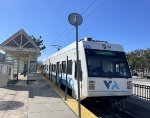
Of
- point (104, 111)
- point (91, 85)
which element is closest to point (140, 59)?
point (104, 111)

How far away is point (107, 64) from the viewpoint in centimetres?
1130

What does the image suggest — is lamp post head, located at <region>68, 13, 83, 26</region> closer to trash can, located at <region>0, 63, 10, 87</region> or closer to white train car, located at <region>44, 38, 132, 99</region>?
white train car, located at <region>44, 38, 132, 99</region>

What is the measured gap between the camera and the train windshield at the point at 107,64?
10938 mm

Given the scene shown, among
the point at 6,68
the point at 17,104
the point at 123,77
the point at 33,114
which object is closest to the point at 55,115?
the point at 33,114

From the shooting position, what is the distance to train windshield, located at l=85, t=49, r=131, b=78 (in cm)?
1094

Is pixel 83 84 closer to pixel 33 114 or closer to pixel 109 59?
pixel 109 59

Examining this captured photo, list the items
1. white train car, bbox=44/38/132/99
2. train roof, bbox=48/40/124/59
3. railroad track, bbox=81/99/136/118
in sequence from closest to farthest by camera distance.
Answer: white train car, bbox=44/38/132/99
railroad track, bbox=81/99/136/118
train roof, bbox=48/40/124/59

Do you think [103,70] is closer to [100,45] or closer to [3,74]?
[100,45]

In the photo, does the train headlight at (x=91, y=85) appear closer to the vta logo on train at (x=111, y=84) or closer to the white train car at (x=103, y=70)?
the white train car at (x=103, y=70)

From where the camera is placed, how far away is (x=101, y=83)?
1071cm

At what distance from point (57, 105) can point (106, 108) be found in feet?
10.9

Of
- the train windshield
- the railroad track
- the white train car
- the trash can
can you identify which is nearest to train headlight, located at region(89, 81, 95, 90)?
the white train car

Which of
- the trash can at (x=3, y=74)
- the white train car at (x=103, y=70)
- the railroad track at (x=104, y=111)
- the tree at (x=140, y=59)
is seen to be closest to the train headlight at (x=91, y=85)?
the white train car at (x=103, y=70)

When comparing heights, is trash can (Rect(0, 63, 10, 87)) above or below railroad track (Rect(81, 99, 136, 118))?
above
